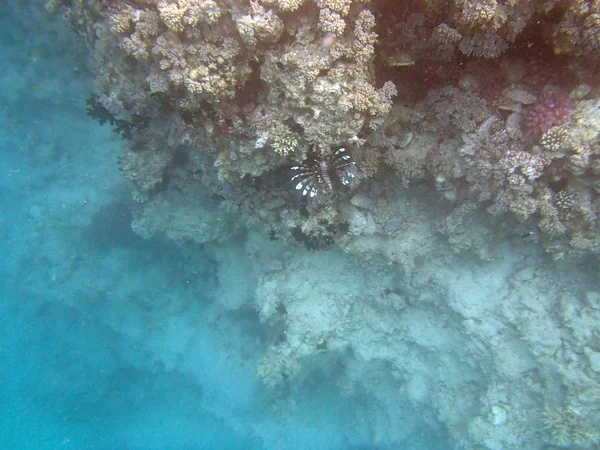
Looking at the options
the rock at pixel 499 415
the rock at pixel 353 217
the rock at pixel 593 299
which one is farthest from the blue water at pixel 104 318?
the rock at pixel 353 217

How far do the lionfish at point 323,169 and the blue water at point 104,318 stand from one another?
9457 mm

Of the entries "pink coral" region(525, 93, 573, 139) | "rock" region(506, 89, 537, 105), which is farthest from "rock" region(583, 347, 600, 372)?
"rock" region(506, 89, 537, 105)

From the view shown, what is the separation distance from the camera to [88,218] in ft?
48.1

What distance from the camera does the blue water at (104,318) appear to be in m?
13.4

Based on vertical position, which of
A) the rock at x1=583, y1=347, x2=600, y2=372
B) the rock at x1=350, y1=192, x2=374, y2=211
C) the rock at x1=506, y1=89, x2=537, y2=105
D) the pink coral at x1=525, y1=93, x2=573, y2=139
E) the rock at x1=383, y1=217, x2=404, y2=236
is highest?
the rock at x1=350, y1=192, x2=374, y2=211

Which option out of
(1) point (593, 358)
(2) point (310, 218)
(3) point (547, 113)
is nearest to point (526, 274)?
(1) point (593, 358)

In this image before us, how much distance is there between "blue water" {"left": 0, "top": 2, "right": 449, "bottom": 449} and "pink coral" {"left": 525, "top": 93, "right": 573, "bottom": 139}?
1160 centimetres

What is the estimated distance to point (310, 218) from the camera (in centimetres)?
693

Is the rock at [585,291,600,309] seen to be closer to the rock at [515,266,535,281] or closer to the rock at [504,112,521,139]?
the rock at [515,266,535,281]

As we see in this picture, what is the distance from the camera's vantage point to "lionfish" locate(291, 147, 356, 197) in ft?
17.4

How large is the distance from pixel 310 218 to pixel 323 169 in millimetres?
1759

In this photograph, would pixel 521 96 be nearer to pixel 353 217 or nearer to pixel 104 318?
pixel 353 217

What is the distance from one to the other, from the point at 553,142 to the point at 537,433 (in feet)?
25.9

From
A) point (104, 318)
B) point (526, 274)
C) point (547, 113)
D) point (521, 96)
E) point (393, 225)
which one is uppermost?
point (104, 318)
